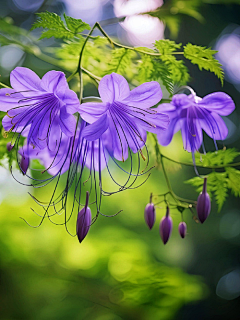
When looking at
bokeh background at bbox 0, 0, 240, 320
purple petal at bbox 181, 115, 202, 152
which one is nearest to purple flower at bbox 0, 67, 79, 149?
purple petal at bbox 181, 115, 202, 152

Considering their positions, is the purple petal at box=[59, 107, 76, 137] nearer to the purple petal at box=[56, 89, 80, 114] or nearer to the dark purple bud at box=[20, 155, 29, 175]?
the purple petal at box=[56, 89, 80, 114]

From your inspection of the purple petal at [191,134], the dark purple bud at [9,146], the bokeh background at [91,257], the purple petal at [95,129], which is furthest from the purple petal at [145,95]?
the bokeh background at [91,257]

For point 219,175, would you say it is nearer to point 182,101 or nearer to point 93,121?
point 182,101

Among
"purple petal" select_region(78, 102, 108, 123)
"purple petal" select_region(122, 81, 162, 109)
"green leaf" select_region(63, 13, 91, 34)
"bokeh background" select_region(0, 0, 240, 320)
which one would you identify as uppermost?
"green leaf" select_region(63, 13, 91, 34)

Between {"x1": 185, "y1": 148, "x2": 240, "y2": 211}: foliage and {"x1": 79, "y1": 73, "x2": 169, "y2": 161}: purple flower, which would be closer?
{"x1": 79, "y1": 73, "x2": 169, "y2": 161}: purple flower

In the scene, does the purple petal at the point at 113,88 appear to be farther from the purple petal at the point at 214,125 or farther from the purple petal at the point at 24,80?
the purple petal at the point at 214,125

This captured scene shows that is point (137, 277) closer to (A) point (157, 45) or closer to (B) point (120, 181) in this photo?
(B) point (120, 181)

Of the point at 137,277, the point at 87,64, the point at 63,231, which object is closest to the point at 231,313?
the point at 137,277

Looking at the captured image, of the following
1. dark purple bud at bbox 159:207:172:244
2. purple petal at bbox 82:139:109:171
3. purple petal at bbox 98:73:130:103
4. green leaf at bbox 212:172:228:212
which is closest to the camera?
purple petal at bbox 98:73:130:103

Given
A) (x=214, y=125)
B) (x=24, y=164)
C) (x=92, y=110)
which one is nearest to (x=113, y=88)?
(x=92, y=110)
